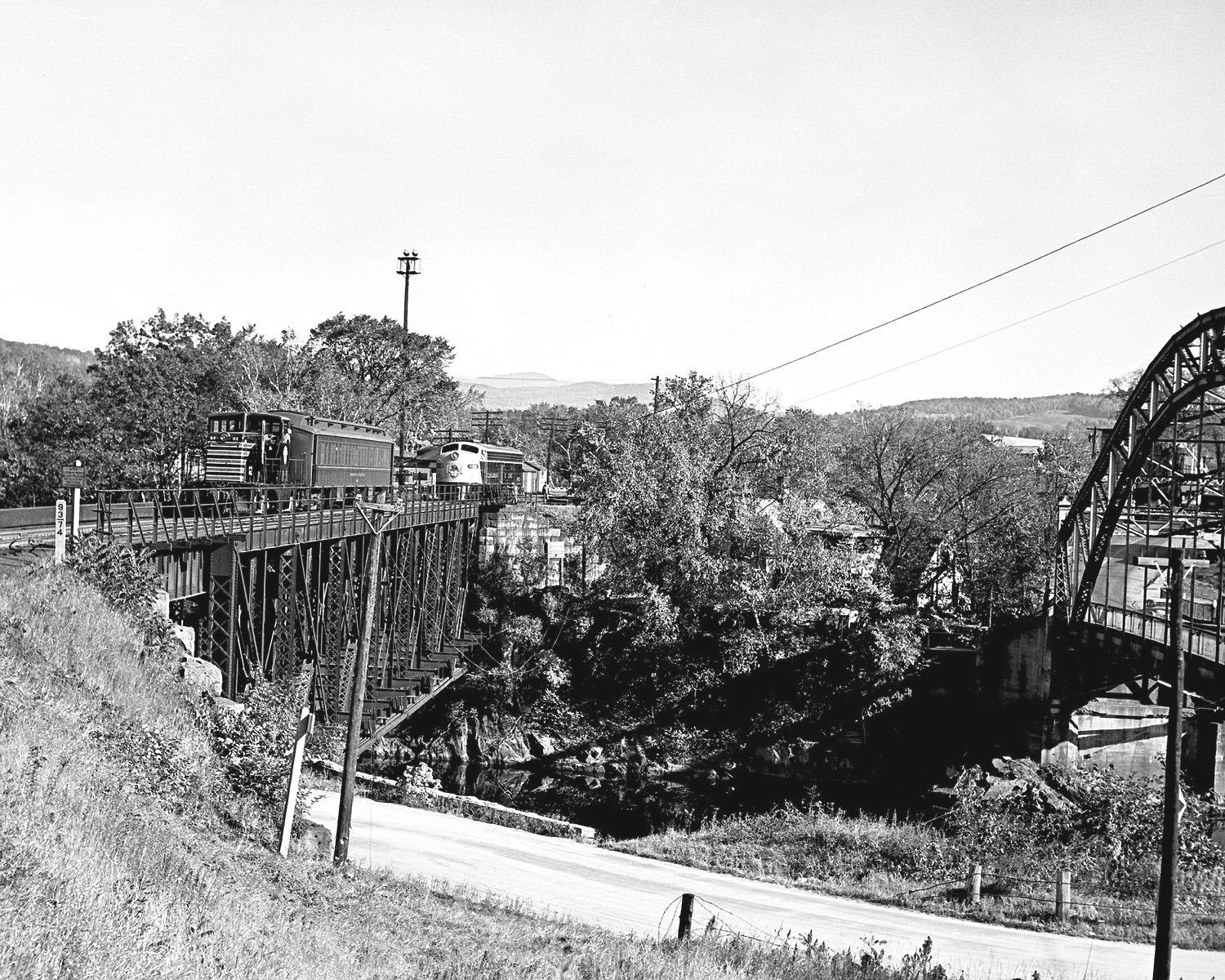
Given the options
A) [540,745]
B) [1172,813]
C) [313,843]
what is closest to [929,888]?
[1172,813]

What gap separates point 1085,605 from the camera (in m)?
33.3

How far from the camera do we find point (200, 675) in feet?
65.0

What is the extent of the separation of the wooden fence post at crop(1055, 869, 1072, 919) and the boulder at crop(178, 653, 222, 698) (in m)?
16.8

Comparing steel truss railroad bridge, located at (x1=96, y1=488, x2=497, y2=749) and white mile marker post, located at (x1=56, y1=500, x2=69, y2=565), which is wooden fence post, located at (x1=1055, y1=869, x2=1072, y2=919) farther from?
white mile marker post, located at (x1=56, y1=500, x2=69, y2=565)

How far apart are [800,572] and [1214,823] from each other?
52.3 ft

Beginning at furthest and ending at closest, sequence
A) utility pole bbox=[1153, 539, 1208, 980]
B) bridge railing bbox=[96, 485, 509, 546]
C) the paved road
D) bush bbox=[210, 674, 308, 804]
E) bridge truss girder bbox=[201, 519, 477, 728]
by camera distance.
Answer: bridge truss girder bbox=[201, 519, 477, 728] < bridge railing bbox=[96, 485, 509, 546] < the paved road < bush bbox=[210, 674, 308, 804] < utility pole bbox=[1153, 539, 1208, 980]

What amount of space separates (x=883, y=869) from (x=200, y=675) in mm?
16088

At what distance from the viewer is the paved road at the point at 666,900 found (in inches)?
712

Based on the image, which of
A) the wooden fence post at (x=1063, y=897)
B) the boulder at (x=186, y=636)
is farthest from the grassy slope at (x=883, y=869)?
the boulder at (x=186, y=636)

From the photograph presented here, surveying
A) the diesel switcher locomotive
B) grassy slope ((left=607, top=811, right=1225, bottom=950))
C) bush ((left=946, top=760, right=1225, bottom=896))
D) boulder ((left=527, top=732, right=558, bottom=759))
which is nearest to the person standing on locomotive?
the diesel switcher locomotive

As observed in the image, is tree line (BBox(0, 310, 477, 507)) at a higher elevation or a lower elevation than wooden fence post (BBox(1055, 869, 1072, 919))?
higher

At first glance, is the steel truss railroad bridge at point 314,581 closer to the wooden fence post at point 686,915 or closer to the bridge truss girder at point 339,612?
the bridge truss girder at point 339,612

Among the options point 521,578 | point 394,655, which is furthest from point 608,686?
point 394,655

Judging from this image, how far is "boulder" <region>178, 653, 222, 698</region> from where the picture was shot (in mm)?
19031
